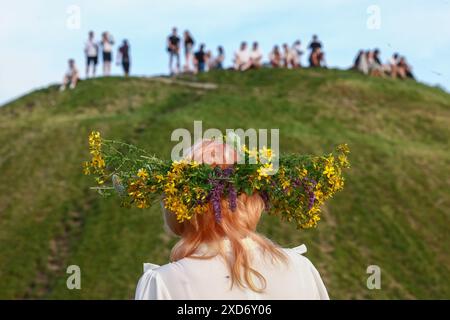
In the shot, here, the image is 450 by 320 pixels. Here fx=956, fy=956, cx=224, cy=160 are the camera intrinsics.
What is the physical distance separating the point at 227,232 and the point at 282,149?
118 ft

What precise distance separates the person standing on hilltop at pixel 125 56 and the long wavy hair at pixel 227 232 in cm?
4672

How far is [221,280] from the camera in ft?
18.3

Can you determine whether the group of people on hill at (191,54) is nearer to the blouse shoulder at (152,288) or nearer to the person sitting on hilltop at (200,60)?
the person sitting on hilltop at (200,60)

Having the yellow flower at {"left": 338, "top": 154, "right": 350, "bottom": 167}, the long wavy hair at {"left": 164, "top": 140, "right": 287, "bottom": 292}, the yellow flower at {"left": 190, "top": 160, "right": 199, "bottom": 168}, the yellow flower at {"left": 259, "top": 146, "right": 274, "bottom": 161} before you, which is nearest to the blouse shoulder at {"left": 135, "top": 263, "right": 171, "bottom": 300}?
the long wavy hair at {"left": 164, "top": 140, "right": 287, "bottom": 292}

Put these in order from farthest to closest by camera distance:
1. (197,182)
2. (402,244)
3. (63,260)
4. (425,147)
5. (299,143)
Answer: (425,147) → (299,143) → (402,244) → (63,260) → (197,182)

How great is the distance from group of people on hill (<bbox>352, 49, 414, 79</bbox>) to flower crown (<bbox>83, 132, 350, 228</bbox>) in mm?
52261

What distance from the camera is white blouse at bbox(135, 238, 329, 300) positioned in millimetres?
5488

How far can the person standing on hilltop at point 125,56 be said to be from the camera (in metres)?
52.5

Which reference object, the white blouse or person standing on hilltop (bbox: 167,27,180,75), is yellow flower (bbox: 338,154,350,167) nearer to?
the white blouse

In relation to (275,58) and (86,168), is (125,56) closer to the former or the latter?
(275,58)

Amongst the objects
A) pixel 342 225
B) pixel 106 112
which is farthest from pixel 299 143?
pixel 106 112
